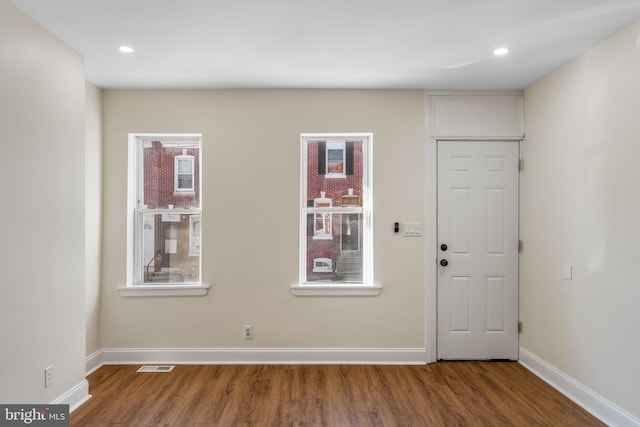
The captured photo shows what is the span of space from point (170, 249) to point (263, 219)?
998 millimetres

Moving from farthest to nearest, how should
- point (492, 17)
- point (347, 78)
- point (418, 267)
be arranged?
point (418, 267) < point (347, 78) < point (492, 17)

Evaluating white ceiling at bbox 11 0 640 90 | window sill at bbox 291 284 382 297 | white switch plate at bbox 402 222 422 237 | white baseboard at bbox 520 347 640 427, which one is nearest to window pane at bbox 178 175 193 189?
white ceiling at bbox 11 0 640 90

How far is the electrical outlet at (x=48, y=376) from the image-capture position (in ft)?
7.18

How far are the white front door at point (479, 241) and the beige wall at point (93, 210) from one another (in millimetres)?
3231

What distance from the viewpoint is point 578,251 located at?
2602 millimetres

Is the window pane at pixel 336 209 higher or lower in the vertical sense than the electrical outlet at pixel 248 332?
higher

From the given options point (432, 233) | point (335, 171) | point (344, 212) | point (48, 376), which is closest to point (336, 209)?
point (344, 212)

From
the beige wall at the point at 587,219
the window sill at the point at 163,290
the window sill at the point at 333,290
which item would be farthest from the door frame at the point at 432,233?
the window sill at the point at 163,290

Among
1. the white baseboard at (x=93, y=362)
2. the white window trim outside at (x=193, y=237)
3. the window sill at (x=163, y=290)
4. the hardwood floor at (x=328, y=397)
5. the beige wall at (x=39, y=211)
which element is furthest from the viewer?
the white window trim outside at (x=193, y=237)

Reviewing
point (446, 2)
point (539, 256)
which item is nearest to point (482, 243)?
point (539, 256)

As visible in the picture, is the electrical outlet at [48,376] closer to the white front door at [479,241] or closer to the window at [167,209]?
the window at [167,209]

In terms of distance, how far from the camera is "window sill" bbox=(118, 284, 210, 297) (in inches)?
126

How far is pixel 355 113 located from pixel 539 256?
6.97 ft

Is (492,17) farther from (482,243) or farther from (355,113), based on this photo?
A: (482,243)
